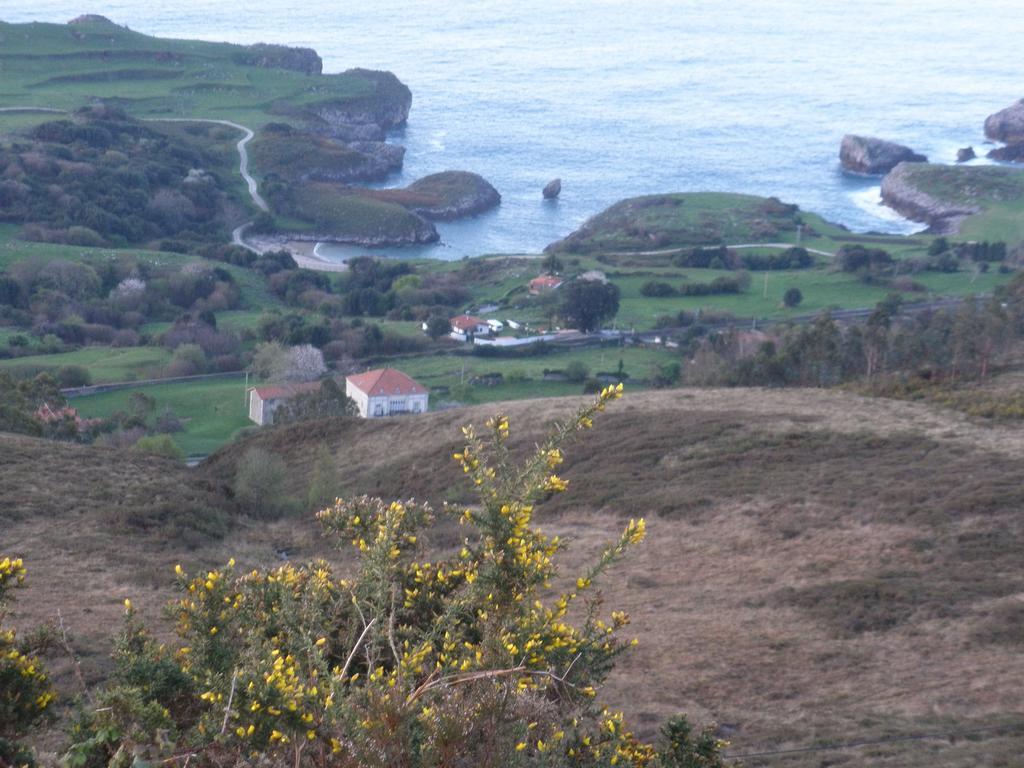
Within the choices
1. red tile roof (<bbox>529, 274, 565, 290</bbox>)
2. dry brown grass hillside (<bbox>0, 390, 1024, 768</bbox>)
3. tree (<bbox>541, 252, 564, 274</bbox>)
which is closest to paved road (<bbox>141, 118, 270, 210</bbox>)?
tree (<bbox>541, 252, 564, 274</bbox>)

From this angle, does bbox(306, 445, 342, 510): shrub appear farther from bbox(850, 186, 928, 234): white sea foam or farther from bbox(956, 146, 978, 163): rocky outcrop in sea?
bbox(956, 146, 978, 163): rocky outcrop in sea

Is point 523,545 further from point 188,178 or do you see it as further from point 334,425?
point 188,178

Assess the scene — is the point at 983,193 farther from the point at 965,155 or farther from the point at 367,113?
the point at 367,113

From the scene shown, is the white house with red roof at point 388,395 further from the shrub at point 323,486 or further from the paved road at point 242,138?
the paved road at point 242,138

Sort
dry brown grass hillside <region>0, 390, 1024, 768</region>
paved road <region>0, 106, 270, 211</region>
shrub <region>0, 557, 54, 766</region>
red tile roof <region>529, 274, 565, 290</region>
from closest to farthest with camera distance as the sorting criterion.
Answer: shrub <region>0, 557, 54, 766</region>
dry brown grass hillside <region>0, 390, 1024, 768</region>
red tile roof <region>529, 274, 565, 290</region>
paved road <region>0, 106, 270, 211</region>

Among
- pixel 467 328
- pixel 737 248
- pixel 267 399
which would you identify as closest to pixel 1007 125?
pixel 737 248
